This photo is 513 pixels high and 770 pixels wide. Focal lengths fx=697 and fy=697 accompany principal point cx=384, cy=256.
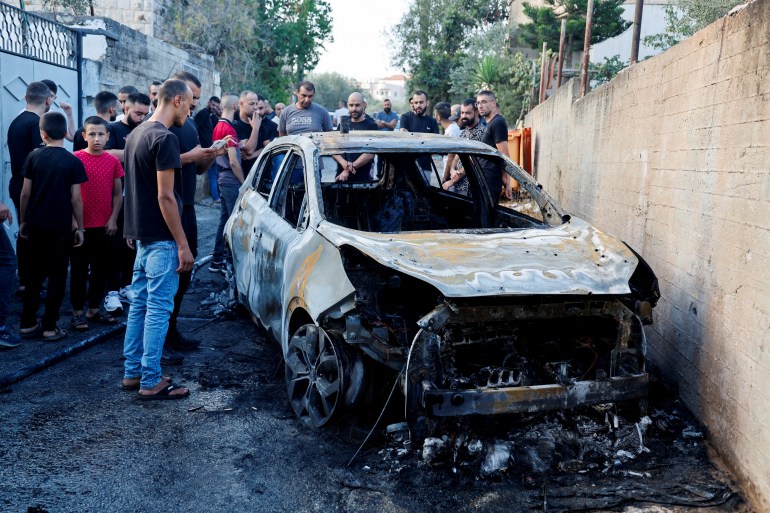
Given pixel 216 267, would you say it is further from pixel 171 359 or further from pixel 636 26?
pixel 636 26

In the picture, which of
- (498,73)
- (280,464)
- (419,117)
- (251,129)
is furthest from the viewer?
(498,73)

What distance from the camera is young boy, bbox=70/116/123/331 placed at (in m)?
6.12

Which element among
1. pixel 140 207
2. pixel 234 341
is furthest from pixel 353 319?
pixel 234 341

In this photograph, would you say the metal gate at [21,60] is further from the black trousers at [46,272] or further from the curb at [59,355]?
the curb at [59,355]

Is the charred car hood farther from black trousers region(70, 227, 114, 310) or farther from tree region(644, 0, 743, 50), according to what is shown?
tree region(644, 0, 743, 50)

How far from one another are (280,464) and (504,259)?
64.6 inches

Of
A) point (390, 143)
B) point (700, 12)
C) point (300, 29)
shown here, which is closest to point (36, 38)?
point (390, 143)

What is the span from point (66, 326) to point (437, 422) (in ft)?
13.0

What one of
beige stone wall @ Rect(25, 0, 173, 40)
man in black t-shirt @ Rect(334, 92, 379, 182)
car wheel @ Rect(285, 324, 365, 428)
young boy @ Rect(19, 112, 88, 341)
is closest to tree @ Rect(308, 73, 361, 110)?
beige stone wall @ Rect(25, 0, 173, 40)

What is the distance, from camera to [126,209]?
4594mm

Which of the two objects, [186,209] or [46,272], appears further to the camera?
[46,272]

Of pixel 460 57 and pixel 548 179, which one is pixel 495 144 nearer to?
pixel 548 179

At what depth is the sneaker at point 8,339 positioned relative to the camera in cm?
546

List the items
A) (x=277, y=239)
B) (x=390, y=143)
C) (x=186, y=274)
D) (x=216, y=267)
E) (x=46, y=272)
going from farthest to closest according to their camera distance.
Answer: (x=216, y=267) < (x=46, y=272) < (x=186, y=274) < (x=390, y=143) < (x=277, y=239)
